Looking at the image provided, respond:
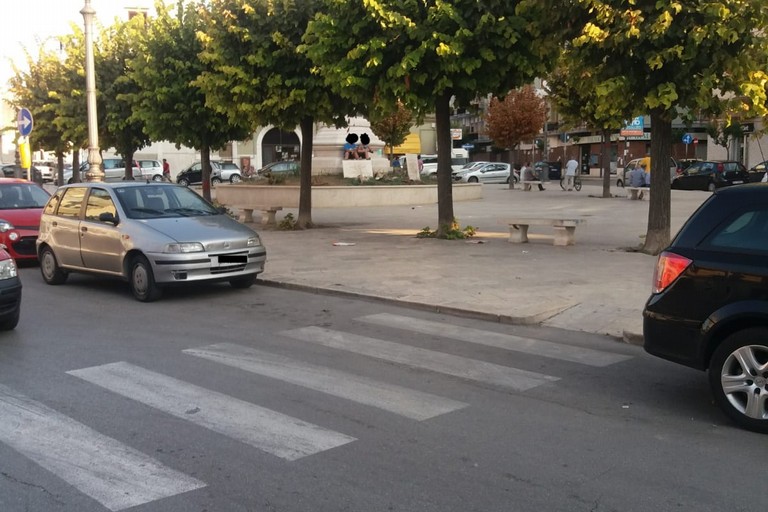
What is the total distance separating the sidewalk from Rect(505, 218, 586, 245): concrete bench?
29 centimetres

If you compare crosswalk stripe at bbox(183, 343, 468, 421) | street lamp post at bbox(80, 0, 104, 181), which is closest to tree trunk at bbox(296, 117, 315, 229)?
street lamp post at bbox(80, 0, 104, 181)

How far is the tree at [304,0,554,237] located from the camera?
13812 millimetres

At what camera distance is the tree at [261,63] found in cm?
1728

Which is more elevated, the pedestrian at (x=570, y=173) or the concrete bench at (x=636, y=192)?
the pedestrian at (x=570, y=173)

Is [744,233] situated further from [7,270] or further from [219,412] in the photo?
[7,270]

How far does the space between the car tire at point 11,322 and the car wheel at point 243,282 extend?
3.39 meters

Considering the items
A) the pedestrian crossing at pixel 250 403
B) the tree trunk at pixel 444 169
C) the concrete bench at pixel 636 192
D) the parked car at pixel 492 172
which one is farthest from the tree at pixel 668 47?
the parked car at pixel 492 172

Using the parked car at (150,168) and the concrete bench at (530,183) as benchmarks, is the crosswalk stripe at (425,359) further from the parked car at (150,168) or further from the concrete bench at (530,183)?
the parked car at (150,168)

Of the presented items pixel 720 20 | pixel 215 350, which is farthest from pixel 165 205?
pixel 720 20

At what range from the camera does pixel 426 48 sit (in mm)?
13844

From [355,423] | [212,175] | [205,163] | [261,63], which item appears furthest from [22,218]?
[212,175]

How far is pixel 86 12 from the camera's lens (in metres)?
17.7

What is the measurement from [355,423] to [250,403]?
0.96 metres

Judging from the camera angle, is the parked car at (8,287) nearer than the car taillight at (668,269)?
No
